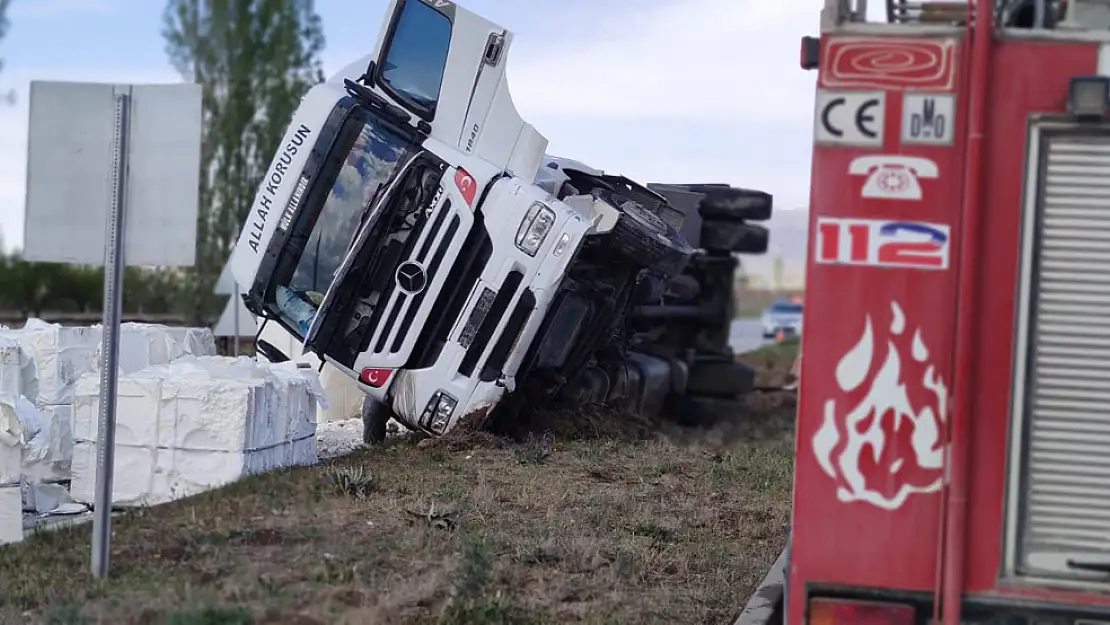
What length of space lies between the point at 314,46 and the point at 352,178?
22060 millimetres

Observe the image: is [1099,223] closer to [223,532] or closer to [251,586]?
[251,586]

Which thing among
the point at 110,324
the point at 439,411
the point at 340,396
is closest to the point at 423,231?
the point at 439,411

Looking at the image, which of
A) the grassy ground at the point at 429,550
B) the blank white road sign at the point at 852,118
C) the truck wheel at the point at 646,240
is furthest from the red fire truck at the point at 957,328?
the truck wheel at the point at 646,240

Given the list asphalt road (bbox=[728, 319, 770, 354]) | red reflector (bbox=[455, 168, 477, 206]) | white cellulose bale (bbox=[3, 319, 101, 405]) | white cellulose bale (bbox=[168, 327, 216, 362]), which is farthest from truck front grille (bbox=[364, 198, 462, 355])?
asphalt road (bbox=[728, 319, 770, 354])

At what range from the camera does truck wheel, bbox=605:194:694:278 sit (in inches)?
428

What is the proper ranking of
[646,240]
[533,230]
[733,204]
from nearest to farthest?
[533,230] < [646,240] < [733,204]

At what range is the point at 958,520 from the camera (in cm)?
380

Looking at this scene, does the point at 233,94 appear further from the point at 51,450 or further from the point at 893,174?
the point at 893,174

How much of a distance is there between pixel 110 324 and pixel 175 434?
2.38 meters

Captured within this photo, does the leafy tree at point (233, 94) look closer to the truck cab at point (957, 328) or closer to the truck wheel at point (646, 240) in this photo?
the truck wheel at point (646, 240)

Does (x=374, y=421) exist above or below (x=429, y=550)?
above

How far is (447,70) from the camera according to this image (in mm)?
10266

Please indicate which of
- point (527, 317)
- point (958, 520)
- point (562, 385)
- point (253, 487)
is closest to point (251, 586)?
point (253, 487)

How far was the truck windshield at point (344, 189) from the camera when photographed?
10227mm
